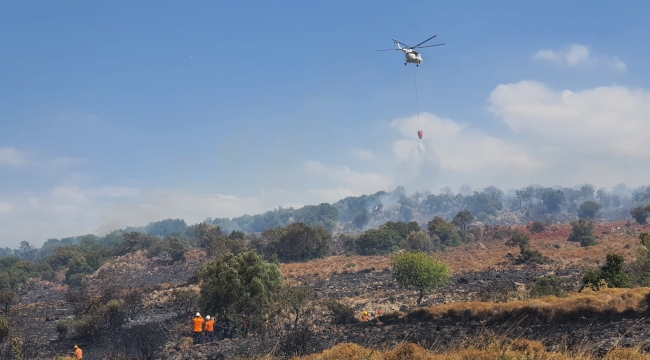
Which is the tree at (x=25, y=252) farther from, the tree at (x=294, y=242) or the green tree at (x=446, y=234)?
the green tree at (x=446, y=234)

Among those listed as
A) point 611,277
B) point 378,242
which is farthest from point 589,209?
point 611,277

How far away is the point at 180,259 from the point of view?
8775cm

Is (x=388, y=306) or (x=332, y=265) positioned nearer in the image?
(x=388, y=306)

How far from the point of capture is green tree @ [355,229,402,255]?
279ft

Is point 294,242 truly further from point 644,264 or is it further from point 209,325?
point 644,264

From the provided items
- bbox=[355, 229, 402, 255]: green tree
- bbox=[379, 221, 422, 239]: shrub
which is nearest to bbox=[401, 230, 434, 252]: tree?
bbox=[355, 229, 402, 255]: green tree

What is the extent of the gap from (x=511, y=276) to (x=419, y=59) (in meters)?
26.2

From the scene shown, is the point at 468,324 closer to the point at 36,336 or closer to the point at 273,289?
the point at 273,289

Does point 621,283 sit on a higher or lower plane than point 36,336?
higher

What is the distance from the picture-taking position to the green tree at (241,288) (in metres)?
26.1

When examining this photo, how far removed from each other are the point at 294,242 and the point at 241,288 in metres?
51.7

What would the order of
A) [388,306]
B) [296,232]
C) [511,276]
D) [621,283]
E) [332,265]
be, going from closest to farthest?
[621,283] < [388,306] < [511,276] < [332,265] < [296,232]

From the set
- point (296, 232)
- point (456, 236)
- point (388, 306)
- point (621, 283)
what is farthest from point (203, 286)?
point (456, 236)

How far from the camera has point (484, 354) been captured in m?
9.03
